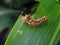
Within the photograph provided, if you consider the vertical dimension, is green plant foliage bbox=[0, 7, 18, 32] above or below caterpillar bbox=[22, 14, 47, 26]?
below

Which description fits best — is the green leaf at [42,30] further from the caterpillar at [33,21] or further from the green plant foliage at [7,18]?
the green plant foliage at [7,18]

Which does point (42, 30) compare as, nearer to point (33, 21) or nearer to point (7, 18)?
point (33, 21)

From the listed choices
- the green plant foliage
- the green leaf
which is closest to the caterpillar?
the green leaf

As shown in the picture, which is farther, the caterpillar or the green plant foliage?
the green plant foliage

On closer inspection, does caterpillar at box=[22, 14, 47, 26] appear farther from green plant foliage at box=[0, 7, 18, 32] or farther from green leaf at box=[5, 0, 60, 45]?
green plant foliage at box=[0, 7, 18, 32]

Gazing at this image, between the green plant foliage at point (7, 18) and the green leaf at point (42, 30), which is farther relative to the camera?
the green plant foliage at point (7, 18)

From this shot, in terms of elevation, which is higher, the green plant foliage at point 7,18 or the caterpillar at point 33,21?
the caterpillar at point 33,21

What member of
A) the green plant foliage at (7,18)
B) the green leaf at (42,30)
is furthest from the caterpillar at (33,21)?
the green plant foliage at (7,18)

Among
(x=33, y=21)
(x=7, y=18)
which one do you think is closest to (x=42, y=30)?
(x=33, y=21)

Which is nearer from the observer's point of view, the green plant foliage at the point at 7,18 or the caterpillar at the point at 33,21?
the caterpillar at the point at 33,21
